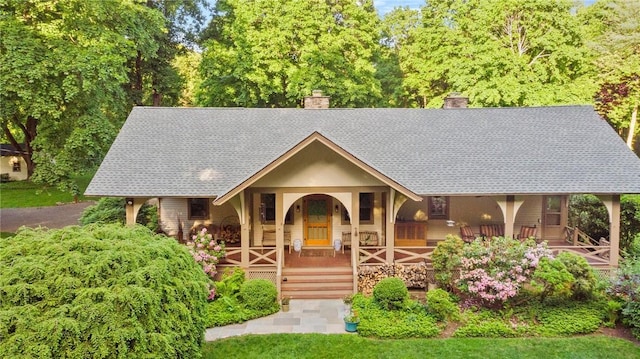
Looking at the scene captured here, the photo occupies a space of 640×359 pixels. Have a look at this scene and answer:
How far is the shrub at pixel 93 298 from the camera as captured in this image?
6.16m

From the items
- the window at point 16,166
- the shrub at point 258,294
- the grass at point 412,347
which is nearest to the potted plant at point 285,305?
the shrub at point 258,294

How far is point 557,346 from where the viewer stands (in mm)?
10148

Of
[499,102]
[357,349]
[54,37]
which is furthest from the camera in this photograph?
[499,102]

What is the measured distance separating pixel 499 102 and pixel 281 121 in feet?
47.2

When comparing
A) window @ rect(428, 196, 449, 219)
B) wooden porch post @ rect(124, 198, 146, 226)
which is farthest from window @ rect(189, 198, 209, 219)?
window @ rect(428, 196, 449, 219)

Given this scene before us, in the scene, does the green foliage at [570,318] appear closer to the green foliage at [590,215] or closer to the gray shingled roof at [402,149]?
the gray shingled roof at [402,149]

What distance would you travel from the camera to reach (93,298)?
6559mm

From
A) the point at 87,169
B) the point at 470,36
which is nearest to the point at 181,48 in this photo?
the point at 87,169

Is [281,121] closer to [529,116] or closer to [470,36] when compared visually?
[529,116]

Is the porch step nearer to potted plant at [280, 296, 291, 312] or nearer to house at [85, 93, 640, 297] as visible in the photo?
house at [85, 93, 640, 297]

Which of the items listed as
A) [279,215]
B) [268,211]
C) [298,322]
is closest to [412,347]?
[298,322]

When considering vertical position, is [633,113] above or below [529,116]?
above

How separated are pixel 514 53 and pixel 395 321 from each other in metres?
20.9

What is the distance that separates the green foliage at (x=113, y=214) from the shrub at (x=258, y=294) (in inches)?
220
